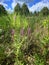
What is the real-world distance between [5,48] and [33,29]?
39.0 inches

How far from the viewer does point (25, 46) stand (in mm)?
3699

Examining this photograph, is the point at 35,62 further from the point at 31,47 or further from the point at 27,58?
the point at 31,47

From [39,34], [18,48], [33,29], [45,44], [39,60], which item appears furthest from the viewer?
[33,29]

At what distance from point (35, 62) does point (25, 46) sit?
1.60 ft

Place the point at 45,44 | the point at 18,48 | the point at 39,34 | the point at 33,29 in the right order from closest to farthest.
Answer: the point at 18,48 < the point at 45,44 < the point at 39,34 < the point at 33,29

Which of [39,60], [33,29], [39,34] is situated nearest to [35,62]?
[39,60]

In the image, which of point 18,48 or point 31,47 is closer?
A: point 18,48

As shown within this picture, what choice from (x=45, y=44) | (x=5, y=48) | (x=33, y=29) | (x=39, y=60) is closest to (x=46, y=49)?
(x=45, y=44)

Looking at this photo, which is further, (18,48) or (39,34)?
(39,34)

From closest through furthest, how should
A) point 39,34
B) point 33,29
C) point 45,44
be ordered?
1. point 45,44
2. point 39,34
3. point 33,29

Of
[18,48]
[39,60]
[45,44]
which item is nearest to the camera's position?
[39,60]

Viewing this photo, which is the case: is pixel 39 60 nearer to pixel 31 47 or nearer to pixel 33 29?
pixel 31 47

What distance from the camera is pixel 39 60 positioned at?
3.27 m

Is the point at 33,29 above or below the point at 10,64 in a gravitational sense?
above
